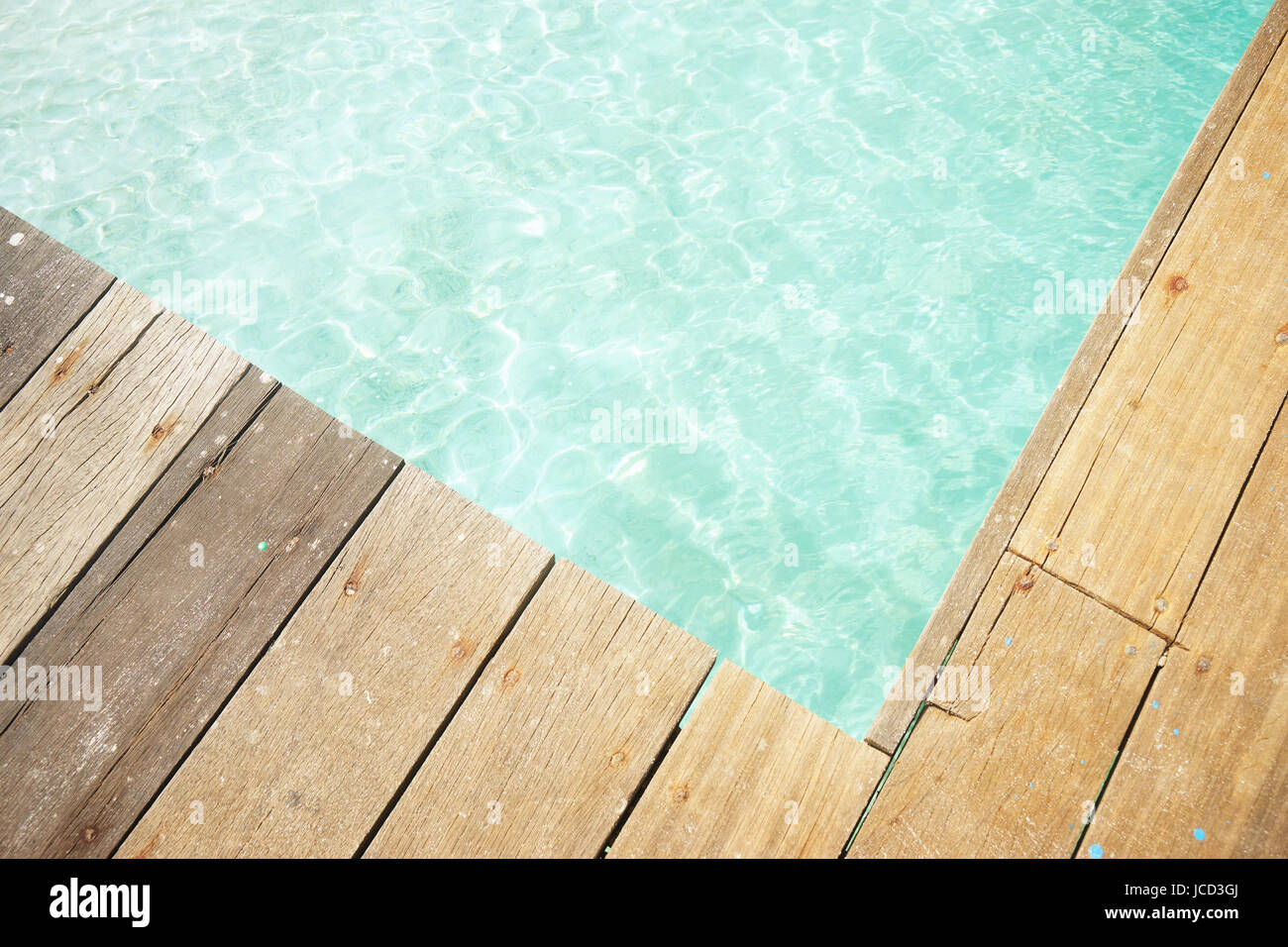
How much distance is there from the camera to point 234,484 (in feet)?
7.02

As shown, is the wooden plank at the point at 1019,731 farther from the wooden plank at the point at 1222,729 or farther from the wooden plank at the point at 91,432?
the wooden plank at the point at 91,432

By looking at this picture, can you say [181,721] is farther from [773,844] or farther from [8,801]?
[773,844]

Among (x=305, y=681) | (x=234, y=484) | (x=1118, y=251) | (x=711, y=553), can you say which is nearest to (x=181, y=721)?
(x=305, y=681)

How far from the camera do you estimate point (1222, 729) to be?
1912 millimetres

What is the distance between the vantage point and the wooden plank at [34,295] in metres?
2.29

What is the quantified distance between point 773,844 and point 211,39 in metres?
6.85

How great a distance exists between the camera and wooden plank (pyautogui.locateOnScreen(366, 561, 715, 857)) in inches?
71.2

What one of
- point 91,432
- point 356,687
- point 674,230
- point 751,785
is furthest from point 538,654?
point 674,230

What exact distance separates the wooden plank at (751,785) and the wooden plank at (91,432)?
1.59 m

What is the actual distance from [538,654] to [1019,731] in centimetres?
119

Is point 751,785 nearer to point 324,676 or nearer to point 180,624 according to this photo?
point 324,676

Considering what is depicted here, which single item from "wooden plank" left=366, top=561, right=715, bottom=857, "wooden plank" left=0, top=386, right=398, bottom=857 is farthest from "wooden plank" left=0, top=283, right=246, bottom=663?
"wooden plank" left=366, top=561, right=715, bottom=857

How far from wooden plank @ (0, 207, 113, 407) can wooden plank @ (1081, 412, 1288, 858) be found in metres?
3.05

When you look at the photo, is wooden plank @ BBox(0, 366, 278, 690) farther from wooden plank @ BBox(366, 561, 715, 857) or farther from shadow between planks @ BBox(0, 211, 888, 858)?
wooden plank @ BBox(366, 561, 715, 857)
